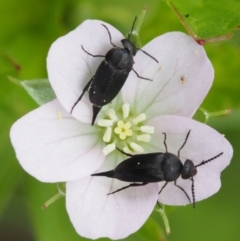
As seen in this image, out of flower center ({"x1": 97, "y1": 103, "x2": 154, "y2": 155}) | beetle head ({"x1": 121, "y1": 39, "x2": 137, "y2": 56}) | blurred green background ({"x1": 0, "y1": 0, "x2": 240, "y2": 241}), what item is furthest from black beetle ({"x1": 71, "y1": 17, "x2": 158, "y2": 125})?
blurred green background ({"x1": 0, "y1": 0, "x2": 240, "y2": 241})

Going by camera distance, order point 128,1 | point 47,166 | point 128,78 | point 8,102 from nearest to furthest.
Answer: point 47,166
point 128,78
point 8,102
point 128,1

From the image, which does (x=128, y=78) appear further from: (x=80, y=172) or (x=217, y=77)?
(x=217, y=77)

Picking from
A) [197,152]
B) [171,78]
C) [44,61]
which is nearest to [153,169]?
[197,152]

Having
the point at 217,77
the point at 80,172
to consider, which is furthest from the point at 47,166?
the point at 217,77

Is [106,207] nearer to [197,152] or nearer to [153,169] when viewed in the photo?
[153,169]

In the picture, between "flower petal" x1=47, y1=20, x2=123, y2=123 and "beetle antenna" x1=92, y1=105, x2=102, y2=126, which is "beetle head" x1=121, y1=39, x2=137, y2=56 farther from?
"beetle antenna" x1=92, y1=105, x2=102, y2=126

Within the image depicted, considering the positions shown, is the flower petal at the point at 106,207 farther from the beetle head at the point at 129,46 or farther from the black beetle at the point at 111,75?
the beetle head at the point at 129,46

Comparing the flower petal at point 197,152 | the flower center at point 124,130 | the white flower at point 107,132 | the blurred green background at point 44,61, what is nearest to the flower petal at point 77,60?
the white flower at point 107,132
